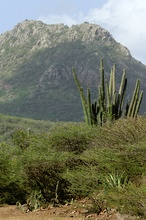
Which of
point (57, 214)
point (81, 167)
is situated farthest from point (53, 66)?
point (57, 214)

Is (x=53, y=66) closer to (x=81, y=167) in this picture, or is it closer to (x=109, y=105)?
(x=109, y=105)

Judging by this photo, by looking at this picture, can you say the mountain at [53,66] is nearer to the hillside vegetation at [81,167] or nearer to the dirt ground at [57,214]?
the hillside vegetation at [81,167]

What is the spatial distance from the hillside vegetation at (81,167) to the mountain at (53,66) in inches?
3295

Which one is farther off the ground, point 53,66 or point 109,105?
point 53,66

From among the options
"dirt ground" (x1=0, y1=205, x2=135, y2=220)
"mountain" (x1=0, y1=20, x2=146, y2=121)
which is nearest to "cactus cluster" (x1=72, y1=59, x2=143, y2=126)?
"dirt ground" (x1=0, y1=205, x2=135, y2=220)

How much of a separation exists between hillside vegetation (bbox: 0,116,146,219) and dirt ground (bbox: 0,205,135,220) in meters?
0.30

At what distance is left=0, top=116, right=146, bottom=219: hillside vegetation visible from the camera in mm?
12844

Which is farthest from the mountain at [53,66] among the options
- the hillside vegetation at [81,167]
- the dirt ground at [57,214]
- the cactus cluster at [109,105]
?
the dirt ground at [57,214]

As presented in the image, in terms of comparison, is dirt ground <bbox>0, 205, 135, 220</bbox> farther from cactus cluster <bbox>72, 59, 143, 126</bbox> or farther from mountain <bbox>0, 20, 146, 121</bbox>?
mountain <bbox>0, 20, 146, 121</bbox>

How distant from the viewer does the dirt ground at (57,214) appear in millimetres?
12336

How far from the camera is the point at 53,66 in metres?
136

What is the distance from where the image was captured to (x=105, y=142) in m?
17.3

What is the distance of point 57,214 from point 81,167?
2664 mm

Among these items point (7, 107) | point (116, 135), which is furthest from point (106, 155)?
point (7, 107)
